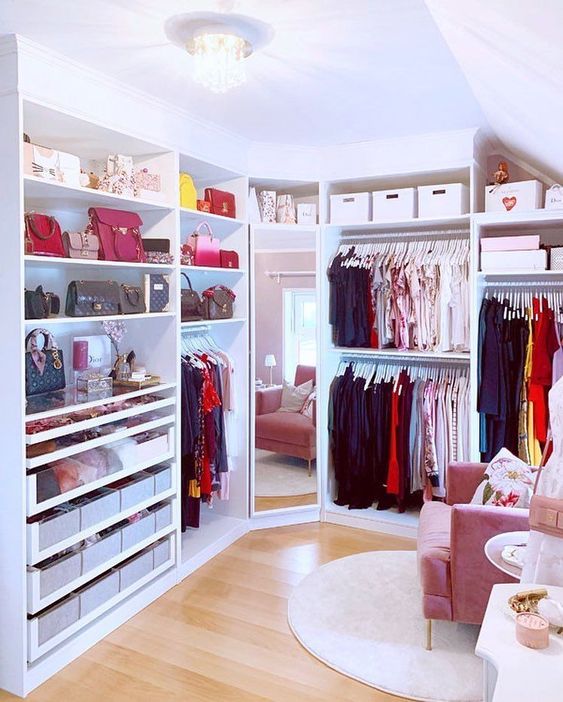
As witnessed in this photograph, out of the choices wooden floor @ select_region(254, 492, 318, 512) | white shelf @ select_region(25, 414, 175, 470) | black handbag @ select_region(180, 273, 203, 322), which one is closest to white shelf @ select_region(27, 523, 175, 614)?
white shelf @ select_region(25, 414, 175, 470)

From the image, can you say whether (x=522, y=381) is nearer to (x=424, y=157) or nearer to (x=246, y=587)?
(x=424, y=157)

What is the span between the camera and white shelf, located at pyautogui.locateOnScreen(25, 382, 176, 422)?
248 centimetres

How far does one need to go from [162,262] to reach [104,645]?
6.04 ft

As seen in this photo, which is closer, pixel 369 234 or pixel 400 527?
pixel 400 527

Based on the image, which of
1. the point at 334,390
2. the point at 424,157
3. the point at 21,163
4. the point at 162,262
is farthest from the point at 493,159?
the point at 21,163

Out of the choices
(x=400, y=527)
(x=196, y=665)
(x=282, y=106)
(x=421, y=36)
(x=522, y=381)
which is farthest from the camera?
(x=400, y=527)

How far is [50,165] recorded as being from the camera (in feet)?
8.37

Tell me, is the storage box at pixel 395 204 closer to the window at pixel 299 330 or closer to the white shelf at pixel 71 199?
the window at pixel 299 330

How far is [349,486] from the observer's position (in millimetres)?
4176

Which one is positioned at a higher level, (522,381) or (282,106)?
(282,106)

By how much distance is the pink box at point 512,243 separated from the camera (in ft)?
11.4

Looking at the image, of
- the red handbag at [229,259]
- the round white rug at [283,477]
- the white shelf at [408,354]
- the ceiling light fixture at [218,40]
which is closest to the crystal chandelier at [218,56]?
the ceiling light fixture at [218,40]

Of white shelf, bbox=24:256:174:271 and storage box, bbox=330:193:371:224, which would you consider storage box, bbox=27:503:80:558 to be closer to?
white shelf, bbox=24:256:174:271

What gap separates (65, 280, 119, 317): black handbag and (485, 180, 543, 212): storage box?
7.14ft
